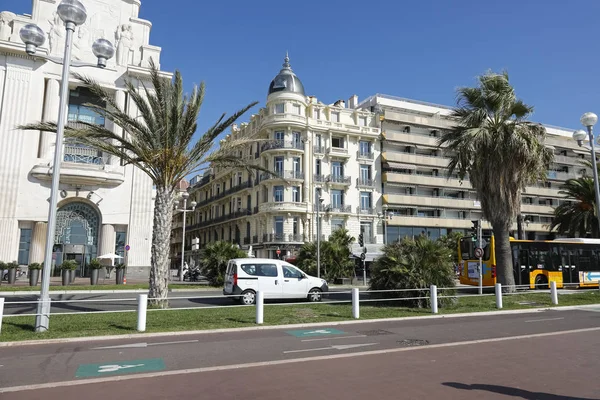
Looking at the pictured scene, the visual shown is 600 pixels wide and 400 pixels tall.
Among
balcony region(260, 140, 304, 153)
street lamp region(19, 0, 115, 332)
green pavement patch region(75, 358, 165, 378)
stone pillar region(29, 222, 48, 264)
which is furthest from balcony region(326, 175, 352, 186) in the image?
green pavement patch region(75, 358, 165, 378)

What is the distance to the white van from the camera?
15.0m

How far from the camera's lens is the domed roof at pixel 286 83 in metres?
44.2

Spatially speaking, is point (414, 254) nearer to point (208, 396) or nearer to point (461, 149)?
point (461, 149)

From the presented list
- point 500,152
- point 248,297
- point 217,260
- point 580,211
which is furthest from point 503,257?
point 580,211

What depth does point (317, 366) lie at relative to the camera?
6547 millimetres

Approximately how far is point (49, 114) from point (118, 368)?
1180 inches

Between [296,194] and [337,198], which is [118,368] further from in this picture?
[337,198]

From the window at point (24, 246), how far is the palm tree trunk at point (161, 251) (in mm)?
20462

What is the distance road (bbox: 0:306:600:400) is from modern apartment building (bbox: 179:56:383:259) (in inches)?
1260

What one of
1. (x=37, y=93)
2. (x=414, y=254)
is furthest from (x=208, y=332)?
(x=37, y=93)

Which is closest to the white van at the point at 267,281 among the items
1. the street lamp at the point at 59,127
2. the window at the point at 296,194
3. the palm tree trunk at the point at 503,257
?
the street lamp at the point at 59,127

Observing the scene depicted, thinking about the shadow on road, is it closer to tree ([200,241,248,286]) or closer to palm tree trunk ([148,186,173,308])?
palm tree trunk ([148,186,173,308])

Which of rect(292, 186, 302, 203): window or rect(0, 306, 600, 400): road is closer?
rect(0, 306, 600, 400): road

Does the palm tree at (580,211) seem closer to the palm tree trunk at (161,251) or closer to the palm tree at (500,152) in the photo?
the palm tree at (500,152)
